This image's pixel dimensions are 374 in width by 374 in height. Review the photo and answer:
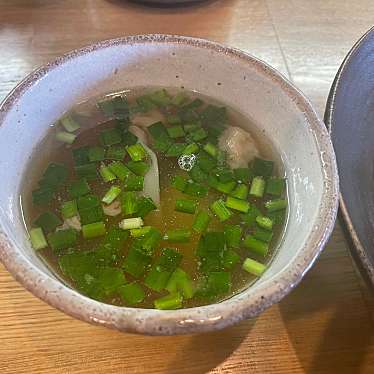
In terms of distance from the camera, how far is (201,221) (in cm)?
110

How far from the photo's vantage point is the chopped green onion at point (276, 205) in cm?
112

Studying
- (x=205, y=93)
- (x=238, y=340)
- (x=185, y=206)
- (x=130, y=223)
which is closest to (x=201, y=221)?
(x=185, y=206)

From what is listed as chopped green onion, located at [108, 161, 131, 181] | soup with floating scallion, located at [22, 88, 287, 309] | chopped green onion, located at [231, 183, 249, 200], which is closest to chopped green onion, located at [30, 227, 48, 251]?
soup with floating scallion, located at [22, 88, 287, 309]

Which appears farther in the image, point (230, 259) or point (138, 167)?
point (138, 167)

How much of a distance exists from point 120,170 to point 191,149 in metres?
0.19

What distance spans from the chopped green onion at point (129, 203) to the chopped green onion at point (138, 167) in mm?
81

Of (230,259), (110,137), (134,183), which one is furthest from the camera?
(110,137)

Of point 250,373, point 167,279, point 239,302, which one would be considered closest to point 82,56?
point 167,279

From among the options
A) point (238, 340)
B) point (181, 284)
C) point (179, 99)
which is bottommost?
point (238, 340)

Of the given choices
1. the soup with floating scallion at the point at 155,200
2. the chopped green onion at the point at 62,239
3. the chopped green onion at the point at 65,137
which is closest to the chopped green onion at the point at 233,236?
the soup with floating scallion at the point at 155,200

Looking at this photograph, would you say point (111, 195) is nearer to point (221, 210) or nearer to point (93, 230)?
point (93, 230)

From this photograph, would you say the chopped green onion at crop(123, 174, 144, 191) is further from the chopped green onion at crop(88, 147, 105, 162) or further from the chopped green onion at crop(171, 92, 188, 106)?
the chopped green onion at crop(171, 92, 188, 106)

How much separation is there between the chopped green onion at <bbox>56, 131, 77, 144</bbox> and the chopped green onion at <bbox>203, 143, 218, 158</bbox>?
0.34 m

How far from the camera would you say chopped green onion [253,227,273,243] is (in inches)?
42.4
